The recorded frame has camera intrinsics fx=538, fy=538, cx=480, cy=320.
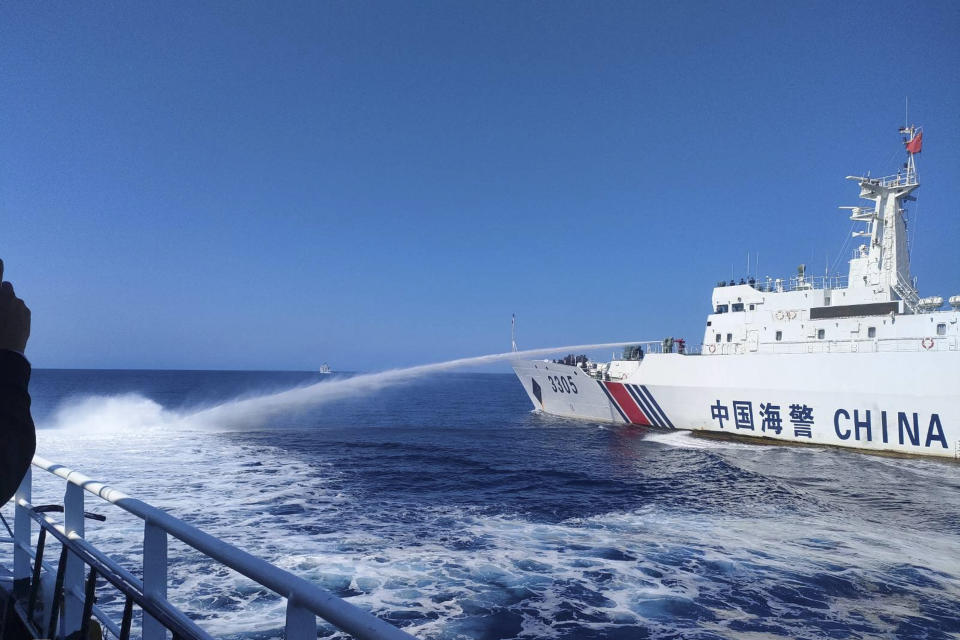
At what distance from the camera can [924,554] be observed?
35.8 feet

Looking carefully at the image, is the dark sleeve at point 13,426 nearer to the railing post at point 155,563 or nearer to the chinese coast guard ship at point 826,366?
the railing post at point 155,563

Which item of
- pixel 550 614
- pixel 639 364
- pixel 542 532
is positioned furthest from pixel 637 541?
pixel 639 364

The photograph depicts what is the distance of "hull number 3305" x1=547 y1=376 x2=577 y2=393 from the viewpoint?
3604 cm

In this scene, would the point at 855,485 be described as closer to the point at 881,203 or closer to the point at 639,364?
the point at 639,364

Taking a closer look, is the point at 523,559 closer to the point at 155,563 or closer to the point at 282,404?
the point at 155,563

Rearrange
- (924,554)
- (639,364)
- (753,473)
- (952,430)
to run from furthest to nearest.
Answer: (639,364) < (952,430) < (753,473) < (924,554)

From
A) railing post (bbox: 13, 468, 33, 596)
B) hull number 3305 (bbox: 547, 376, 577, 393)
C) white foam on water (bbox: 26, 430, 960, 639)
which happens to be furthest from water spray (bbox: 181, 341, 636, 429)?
railing post (bbox: 13, 468, 33, 596)

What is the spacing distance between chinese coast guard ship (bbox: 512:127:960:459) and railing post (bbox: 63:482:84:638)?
27825 millimetres

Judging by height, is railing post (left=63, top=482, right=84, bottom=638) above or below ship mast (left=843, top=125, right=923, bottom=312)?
below

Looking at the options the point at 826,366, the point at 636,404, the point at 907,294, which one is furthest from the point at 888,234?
the point at 636,404

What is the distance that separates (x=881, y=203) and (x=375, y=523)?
108 ft

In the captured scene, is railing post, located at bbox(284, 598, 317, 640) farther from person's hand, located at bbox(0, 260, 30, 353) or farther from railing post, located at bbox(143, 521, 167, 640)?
person's hand, located at bbox(0, 260, 30, 353)

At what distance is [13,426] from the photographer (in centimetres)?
170

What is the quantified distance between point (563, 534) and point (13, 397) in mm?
11242
